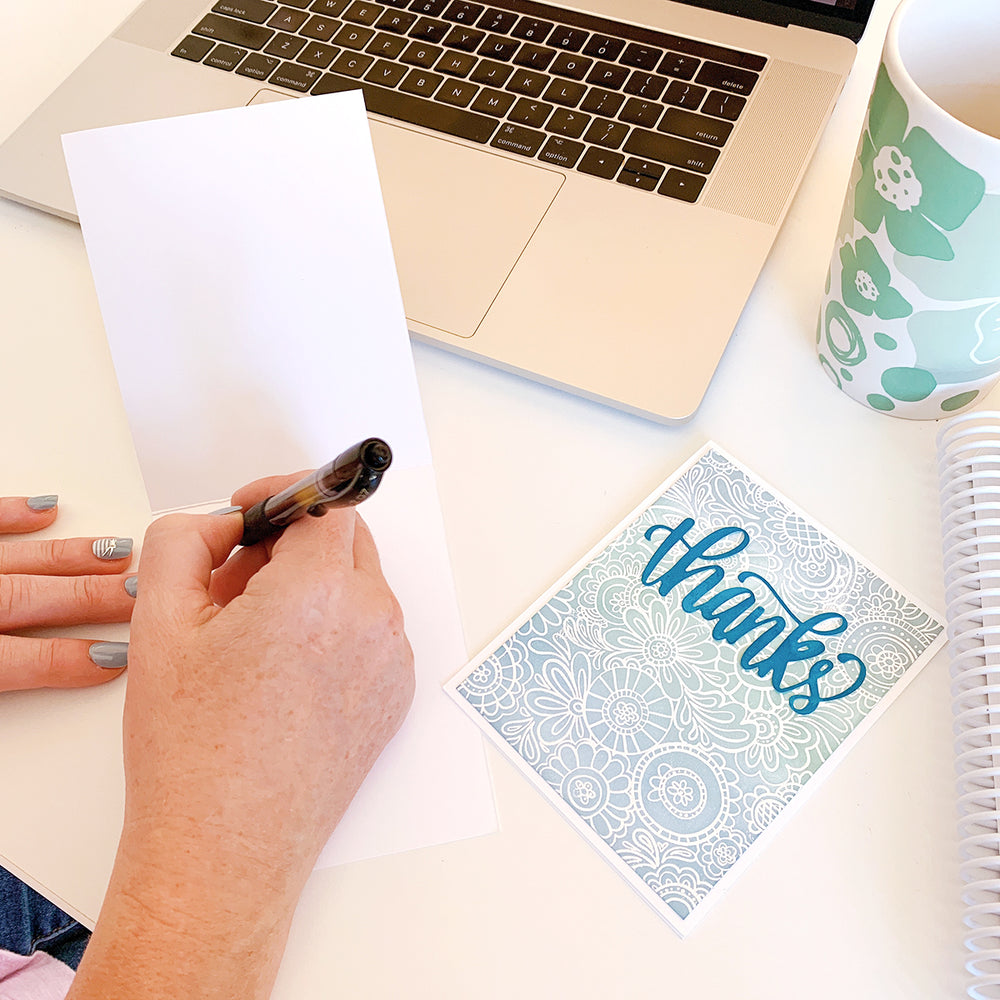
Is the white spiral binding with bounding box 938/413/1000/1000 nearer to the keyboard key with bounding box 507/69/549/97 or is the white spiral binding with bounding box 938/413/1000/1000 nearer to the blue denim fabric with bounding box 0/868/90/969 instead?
the keyboard key with bounding box 507/69/549/97

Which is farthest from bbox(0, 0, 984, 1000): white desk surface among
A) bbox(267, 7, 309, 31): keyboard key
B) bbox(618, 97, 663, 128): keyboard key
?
bbox(267, 7, 309, 31): keyboard key

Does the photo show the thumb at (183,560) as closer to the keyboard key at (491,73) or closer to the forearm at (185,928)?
the forearm at (185,928)

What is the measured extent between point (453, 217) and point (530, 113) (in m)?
0.11

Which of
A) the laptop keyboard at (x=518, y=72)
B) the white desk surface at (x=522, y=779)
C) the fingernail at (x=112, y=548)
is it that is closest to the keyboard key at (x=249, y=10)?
the laptop keyboard at (x=518, y=72)

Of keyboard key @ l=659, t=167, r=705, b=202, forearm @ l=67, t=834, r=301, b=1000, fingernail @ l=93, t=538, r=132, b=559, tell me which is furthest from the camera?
keyboard key @ l=659, t=167, r=705, b=202

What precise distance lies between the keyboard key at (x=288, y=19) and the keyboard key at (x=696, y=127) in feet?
0.97

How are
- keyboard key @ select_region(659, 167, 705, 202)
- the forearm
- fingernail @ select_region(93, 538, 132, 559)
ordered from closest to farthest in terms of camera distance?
the forearm, fingernail @ select_region(93, 538, 132, 559), keyboard key @ select_region(659, 167, 705, 202)

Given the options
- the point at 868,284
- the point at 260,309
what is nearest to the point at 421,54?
the point at 260,309

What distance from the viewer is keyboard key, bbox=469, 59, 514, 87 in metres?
0.69

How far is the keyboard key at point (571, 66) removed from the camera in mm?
691

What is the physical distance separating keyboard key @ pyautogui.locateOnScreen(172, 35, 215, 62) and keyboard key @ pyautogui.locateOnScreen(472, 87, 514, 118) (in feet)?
0.71

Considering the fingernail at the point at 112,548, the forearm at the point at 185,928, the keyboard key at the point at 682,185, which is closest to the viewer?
the forearm at the point at 185,928

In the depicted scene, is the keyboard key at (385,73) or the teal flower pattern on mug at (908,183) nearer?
the teal flower pattern on mug at (908,183)

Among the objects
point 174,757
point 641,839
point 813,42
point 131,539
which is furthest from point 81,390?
point 813,42
